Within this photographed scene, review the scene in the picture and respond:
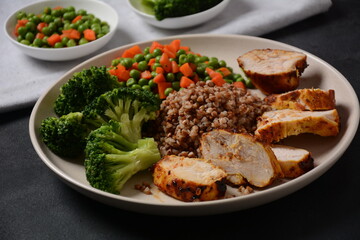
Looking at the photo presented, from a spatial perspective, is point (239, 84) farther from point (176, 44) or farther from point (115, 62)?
point (115, 62)

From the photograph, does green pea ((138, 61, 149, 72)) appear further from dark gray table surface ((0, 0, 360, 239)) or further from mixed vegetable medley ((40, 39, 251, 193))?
dark gray table surface ((0, 0, 360, 239))

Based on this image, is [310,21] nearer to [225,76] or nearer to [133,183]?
[225,76]

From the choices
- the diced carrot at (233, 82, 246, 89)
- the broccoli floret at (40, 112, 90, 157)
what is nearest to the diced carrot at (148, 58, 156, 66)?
the diced carrot at (233, 82, 246, 89)

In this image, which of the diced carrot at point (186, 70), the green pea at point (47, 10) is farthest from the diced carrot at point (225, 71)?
the green pea at point (47, 10)

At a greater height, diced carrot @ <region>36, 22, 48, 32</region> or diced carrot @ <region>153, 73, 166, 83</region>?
diced carrot @ <region>153, 73, 166, 83</region>

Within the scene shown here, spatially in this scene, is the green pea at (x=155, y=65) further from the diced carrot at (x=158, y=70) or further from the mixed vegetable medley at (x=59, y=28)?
the mixed vegetable medley at (x=59, y=28)
